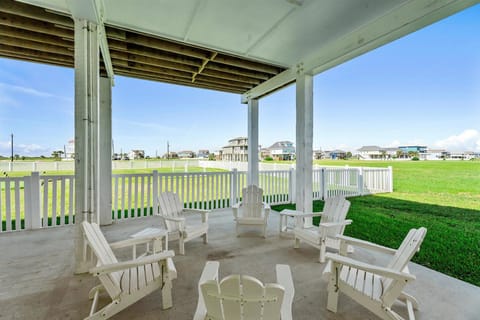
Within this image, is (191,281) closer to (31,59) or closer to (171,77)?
(171,77)

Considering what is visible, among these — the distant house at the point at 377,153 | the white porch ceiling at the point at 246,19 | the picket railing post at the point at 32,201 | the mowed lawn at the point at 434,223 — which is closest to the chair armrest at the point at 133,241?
the white porch ceiling at the point at 246,19

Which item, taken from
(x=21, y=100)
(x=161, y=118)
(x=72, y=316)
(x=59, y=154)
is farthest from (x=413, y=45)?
(x=161, y=118)

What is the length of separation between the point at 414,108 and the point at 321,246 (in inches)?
450

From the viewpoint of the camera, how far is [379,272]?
5.33 ft

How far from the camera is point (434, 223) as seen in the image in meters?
4.59

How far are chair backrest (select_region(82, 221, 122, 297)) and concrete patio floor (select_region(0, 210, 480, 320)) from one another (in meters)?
0.36

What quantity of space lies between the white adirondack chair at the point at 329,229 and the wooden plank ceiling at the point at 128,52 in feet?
11.2

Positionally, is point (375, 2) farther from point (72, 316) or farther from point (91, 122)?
point (72, 316)

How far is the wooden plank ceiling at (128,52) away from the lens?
9.83 feet

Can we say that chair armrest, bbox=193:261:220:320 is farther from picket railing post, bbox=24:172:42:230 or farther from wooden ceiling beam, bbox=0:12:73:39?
picket railing post, bbox=24:172:42:230

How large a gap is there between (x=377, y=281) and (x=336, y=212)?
1.50 m

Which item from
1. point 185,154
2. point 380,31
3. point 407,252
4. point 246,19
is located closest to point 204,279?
point 407,252

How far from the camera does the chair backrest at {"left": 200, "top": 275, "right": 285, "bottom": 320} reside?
1.04 meters

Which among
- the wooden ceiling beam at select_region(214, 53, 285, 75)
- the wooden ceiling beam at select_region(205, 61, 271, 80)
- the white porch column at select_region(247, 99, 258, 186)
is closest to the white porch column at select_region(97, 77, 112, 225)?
the wooden ceiling beam at select_region(205, 61, 271, 80)
